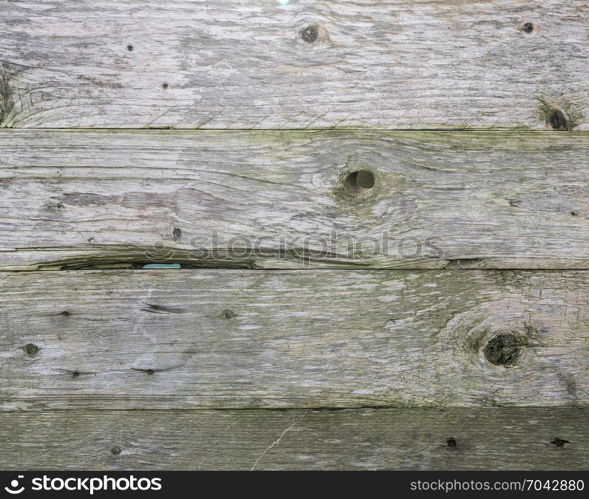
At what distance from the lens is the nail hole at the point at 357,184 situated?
1080mm

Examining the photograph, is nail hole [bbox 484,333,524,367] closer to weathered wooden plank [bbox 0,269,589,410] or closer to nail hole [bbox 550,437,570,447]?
weathered wooden plank [bbox 0,269,589,410]

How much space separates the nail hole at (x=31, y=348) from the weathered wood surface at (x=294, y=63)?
487mm

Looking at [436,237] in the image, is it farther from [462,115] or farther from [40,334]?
[40,334]

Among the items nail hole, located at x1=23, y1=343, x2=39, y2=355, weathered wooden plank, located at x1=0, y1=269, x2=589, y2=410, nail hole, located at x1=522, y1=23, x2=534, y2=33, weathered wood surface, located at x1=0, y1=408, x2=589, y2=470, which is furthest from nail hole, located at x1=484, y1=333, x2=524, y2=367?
nail hole, located at x1=23, y1=343, x2=39, y2=355

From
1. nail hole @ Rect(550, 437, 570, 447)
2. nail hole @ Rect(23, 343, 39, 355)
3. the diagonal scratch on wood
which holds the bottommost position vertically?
nail hole @ Rect(550, 437, 570, 447)

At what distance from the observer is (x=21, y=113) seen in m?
1.07

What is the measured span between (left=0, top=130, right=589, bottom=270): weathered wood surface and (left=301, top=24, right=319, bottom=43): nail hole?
0.19m

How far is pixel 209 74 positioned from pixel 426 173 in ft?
1.68

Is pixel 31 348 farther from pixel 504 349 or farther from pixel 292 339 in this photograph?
pixel 504 349

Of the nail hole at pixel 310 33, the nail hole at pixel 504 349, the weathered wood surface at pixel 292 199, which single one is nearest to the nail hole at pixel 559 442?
the nail hole at pixel 504 349

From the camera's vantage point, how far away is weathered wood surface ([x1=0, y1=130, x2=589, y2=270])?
1071mm

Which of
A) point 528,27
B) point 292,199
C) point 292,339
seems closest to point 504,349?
point 292,339

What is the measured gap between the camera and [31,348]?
44.4 inches

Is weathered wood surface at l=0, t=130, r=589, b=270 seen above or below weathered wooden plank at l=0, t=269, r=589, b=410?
above
